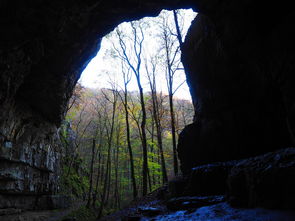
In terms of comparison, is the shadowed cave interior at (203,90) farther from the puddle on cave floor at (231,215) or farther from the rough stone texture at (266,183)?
the puddle on cave floor at (231,215)

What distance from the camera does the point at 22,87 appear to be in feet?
37.2

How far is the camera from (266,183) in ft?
11.3

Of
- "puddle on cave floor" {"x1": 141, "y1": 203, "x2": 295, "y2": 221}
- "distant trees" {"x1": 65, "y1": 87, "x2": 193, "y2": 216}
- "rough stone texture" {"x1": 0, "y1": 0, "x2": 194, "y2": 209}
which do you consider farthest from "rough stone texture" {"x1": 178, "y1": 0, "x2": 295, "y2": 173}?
"distant trees" {"x1": 65, "y1": 87, "x2": 193, "y2": 216}

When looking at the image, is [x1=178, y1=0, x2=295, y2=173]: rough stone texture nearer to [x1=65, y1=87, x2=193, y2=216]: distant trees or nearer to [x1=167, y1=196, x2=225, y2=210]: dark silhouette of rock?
[x1=167, y1=196, x2=225, y2=210]: dark silhouette of rock

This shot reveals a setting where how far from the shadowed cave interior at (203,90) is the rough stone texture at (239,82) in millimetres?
39

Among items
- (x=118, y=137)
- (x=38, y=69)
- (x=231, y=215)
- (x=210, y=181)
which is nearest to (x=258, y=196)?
(x=231, y=215)

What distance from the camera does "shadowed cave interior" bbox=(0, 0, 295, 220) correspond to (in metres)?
5.12

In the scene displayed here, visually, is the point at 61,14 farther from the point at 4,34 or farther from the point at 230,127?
the point at 230,127

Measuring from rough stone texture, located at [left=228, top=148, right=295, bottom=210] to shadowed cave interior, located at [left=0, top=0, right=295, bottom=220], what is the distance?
2 cm

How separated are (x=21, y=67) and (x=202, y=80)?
8919mm

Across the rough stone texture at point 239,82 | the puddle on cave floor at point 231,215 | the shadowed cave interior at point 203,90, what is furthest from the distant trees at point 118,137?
the puddle on cave floor at point 231,215

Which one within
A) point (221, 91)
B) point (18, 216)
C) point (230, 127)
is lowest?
point (18, 216)

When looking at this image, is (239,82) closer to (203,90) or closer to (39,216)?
(203,90)

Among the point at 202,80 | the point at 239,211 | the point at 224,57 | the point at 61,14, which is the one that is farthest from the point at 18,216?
the point at 224,57
